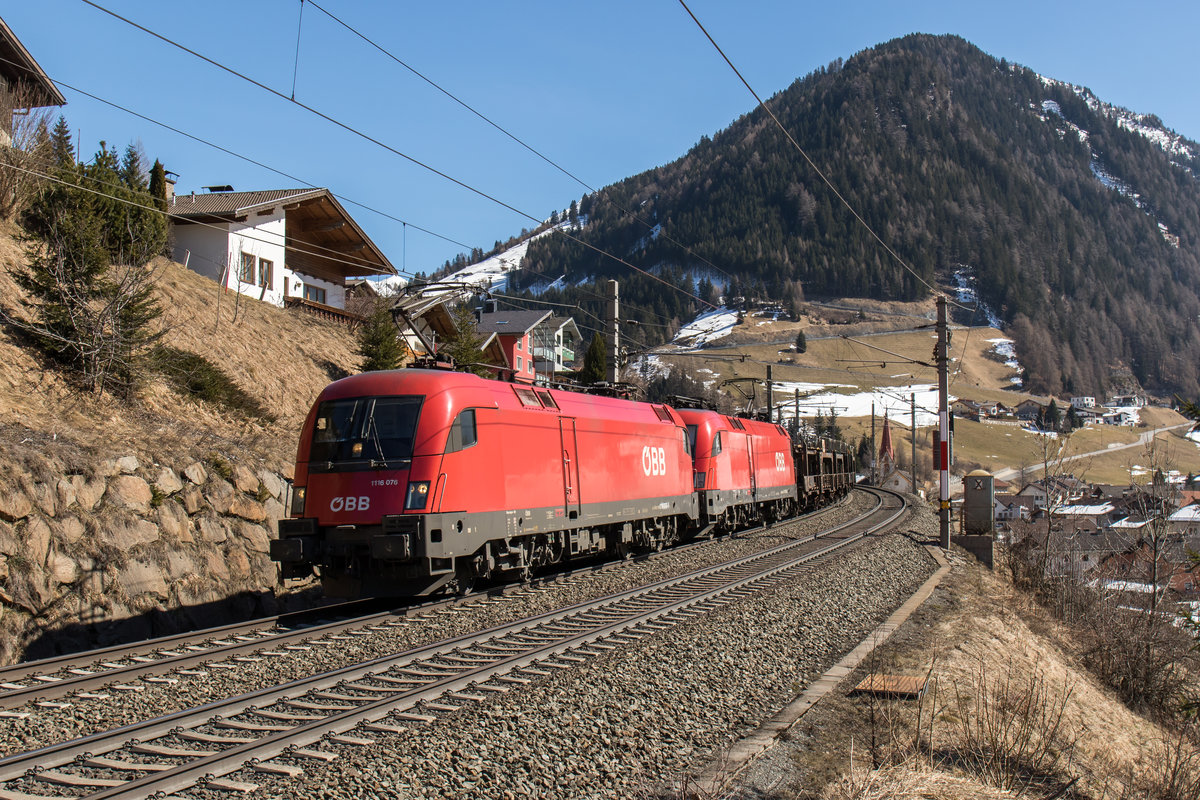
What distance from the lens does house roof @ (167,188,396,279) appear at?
32562 mm

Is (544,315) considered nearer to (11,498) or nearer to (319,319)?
(319,319)

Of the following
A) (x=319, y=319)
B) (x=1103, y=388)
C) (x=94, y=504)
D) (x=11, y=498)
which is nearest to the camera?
(x=11, y=498)

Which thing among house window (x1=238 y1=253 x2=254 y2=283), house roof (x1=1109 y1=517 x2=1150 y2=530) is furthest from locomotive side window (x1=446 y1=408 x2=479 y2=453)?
house window (x1=238 y1=253 x2=254 y2=283)

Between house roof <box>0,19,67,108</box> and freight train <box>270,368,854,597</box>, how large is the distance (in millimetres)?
20748

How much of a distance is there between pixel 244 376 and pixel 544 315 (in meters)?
42.2

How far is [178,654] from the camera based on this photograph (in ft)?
28.9

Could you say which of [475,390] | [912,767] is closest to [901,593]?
[475,390]

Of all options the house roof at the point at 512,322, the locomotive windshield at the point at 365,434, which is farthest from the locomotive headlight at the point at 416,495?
the house roof at the point at 512,322

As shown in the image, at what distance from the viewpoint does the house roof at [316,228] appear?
107 ft

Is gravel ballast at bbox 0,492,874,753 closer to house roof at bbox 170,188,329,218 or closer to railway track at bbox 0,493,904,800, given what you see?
railway track at bbox 0,493,904,800

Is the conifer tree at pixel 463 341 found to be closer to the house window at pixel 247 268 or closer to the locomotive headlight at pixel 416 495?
the house window at pixel 247 268

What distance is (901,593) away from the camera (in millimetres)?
14125

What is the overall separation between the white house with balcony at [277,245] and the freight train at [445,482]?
16.9 m

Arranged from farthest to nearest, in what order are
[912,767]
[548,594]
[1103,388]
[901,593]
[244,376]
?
[1103,388] < [244,376] < [901,593] < [548,594] < [912,767]
